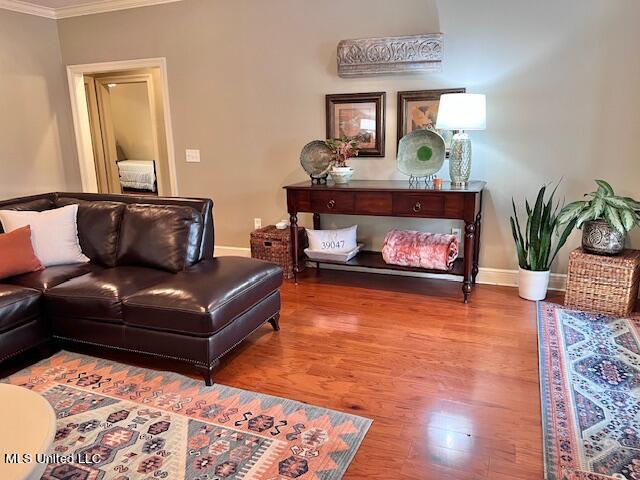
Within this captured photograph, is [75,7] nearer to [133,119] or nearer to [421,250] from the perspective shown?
[133,119]

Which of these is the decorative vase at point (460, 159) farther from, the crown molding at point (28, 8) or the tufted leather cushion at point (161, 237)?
the crown molding at point (28, 8)

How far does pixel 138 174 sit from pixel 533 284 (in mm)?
5487

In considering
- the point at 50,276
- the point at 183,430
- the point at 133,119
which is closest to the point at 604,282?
the point at 183,430

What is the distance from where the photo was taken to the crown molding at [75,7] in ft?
15.1

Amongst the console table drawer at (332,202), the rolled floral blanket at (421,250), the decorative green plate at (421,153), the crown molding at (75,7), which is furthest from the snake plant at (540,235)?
the crown molding at (75,7)

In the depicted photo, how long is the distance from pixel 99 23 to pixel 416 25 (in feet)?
10.9

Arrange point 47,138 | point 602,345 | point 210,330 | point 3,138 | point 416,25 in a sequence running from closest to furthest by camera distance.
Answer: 1. point 210,330
2. point 602,345
3. point 416,25
4. point 3,138
5. point 47,138

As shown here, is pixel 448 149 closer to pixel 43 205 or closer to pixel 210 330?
pixel 210 330

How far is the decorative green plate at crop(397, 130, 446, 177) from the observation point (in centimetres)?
370

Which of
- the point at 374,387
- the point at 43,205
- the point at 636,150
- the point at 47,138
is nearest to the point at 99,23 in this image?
the point at 47,138

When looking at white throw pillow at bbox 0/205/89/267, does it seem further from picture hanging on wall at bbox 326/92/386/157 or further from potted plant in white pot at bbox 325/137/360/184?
picture hanging on wall at bbox 326/92/386/157

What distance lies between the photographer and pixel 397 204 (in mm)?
3594

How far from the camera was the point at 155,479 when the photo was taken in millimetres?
1796

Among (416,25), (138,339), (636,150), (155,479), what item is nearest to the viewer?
(155,479)
